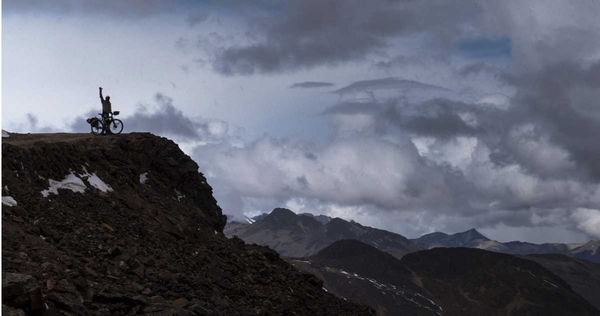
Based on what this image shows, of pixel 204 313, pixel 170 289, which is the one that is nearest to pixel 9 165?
pixel 170 289

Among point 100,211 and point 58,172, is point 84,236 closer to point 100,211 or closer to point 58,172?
point 100,211

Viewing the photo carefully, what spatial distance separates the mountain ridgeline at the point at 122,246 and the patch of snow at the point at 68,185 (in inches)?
3.1

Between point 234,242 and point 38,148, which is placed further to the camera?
point 234,242

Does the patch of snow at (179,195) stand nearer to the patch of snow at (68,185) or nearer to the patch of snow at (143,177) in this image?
the patch of snow at (143,177)

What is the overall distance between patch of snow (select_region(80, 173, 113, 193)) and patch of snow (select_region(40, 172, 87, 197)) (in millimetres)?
1107

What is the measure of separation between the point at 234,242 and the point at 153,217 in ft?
23.4

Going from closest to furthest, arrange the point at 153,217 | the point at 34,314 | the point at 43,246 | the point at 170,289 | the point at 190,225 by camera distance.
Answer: the point at 34,314
the point at 43,246
the point at 170,289
the point at 153,217
the point at 190,225

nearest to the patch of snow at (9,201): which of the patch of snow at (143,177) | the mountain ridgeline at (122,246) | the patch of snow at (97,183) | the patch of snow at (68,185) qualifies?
the mountain ridgeline at (122,246)

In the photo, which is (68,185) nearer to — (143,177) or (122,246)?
(122,246)

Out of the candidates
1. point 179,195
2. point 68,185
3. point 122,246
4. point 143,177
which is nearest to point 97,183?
point 68,185

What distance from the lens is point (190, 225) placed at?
37500 millimetres

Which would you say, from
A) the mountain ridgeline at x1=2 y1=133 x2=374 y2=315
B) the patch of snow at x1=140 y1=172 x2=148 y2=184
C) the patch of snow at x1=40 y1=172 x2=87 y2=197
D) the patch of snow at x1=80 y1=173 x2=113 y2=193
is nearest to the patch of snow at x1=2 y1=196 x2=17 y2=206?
the mountain ridgeline at x1=2 y1=133 x2=374 y2=315

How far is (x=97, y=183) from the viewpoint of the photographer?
33719 millimetres

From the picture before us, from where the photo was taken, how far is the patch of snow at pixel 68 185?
29.1m
